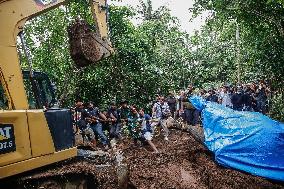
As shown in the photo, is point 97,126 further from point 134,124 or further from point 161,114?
point 161,114

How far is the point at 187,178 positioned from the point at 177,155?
159 centimetres

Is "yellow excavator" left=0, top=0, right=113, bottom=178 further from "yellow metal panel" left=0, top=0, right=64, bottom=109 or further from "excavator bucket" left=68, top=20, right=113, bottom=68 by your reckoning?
"excavator bucket" left=68, top=20, right=113, bottom=68

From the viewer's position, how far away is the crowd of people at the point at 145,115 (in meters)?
12.0

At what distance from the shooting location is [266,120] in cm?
948

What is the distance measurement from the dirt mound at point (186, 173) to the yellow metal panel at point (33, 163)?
89.3 inches

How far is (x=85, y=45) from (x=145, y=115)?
20.5 feet

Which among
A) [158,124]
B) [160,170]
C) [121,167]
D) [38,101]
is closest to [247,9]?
[158,124]

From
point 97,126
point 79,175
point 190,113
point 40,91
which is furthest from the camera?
point 190,113

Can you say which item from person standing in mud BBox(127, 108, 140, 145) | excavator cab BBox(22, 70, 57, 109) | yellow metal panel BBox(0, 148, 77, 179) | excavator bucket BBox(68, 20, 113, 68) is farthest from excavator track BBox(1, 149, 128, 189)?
person standing in mud BBox(127, 108, 140, 145)

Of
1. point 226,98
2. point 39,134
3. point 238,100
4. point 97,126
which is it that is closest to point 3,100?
point 39,134

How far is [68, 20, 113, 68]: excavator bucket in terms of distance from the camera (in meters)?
6.20

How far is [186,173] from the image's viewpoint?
8.80 metres

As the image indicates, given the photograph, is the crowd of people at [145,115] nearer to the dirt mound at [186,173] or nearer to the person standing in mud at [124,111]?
the person standing in mud at [124,111]

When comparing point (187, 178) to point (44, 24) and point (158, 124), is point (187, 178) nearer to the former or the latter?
point (158, 124)
